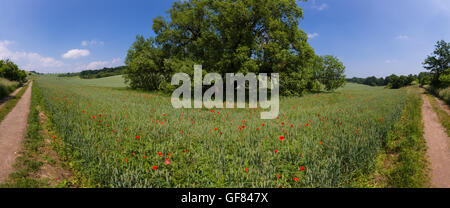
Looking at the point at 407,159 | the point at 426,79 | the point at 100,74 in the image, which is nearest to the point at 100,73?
the point at 100,74

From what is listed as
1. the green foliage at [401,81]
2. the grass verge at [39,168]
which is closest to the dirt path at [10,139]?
the grass verge at [39,168]

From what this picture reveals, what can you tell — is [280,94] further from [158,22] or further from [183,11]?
[158,22]

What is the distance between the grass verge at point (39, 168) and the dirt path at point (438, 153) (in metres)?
8.26

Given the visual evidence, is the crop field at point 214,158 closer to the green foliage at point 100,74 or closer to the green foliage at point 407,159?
the green foliage at point 407,159

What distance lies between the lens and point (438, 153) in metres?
4.93

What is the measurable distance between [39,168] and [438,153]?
11064mm

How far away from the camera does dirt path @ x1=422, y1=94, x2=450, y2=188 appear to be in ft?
12.4

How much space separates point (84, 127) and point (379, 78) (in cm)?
13252

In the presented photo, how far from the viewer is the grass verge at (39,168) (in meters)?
3.33

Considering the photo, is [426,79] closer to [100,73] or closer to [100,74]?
[100,74]

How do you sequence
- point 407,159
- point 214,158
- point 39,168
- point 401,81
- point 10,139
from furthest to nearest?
point 401,81 → point 10,139 → point 407,159 → point 39,168 → point 214,158

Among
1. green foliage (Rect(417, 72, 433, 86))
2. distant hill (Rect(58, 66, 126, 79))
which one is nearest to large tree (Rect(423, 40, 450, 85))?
green foliage (Rect(417, 72, 433, 86))

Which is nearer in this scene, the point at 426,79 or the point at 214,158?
the point at 214,158
